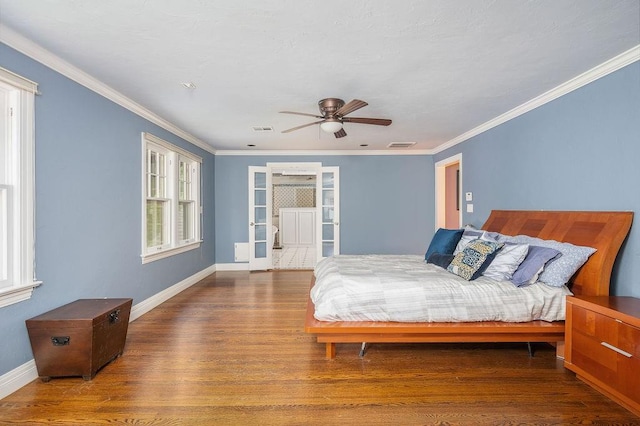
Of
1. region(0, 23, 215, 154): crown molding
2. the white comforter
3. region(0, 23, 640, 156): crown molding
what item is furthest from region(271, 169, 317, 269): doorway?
the white comforter

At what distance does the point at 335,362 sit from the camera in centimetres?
239

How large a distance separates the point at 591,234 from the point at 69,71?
173 inches

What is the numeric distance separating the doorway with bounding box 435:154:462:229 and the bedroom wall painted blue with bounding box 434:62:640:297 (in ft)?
5.82

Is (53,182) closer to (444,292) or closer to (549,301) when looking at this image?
(444,292)

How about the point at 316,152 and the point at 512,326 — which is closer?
the point at 512,326

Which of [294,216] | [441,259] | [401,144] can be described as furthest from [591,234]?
[294,216]

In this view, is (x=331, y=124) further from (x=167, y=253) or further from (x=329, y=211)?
(x=329, y=211)

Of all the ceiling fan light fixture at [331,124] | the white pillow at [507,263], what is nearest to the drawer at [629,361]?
the white pillow at [507,263]

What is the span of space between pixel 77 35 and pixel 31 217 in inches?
50.5

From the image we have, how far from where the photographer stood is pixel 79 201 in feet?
8.38

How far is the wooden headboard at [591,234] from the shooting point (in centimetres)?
225

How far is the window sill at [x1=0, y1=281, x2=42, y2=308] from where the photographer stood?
1.91m

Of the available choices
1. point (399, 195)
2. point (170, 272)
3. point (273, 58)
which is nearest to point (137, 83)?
point (273, 58)

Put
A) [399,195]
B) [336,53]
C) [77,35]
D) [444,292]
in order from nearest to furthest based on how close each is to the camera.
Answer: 1. [77,35]
2. [336,53]
3. [444,292]
4. [399,195]
